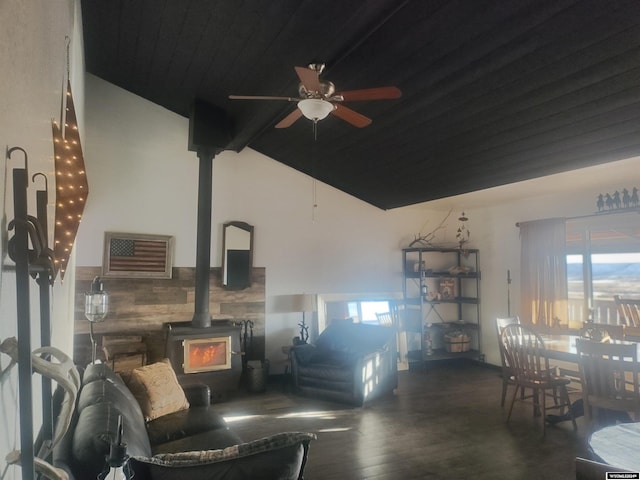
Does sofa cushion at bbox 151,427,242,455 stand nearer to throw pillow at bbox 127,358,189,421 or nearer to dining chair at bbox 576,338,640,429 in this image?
throw pillow at bbox 127,358,189,421

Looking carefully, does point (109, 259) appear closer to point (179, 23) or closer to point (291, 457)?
point (179, 23)

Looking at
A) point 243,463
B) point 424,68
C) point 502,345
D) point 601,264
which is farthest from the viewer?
point 601,264

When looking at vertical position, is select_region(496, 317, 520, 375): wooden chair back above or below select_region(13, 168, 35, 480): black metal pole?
below

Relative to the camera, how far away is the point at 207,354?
502 cm

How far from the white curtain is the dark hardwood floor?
1189 mm

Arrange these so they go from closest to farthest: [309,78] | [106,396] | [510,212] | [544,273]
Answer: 1. [106,396]
2. [309,78]
3. [544,273]
4. [510,212]

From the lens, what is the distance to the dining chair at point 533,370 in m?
4.10

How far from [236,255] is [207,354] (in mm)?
1347

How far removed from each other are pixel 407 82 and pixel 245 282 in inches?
132

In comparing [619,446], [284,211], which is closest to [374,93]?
[619,446]

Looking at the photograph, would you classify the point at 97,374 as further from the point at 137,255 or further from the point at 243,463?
the point at 137,255

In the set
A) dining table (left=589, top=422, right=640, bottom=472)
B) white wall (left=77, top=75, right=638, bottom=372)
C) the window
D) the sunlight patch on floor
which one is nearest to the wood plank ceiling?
white wall (left=77, top=75, right=638, bottom=372)

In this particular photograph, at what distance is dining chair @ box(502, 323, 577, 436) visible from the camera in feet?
13.4

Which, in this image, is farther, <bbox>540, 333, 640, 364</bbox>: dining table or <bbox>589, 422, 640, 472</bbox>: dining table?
<bbox>540, 333, 640, 364</bbox>: dining table
